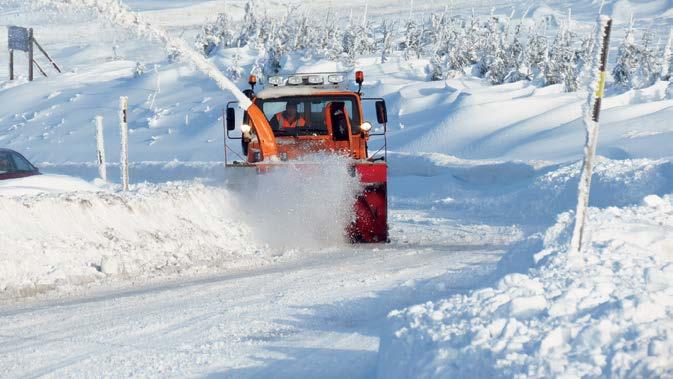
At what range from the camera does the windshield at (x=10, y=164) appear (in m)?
15.6

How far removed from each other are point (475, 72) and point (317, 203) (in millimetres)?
23978

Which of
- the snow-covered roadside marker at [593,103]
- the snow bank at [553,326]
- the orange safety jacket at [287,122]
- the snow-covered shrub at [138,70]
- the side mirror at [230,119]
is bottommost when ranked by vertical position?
the snow-covered shrub at [138,70]

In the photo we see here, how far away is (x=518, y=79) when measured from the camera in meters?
34.7

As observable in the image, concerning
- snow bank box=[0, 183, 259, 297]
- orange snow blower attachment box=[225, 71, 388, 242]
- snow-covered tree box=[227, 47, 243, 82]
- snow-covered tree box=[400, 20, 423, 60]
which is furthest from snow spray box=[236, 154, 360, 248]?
snow-covered tree box=[400, 20, 423, 60]

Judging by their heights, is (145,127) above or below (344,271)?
below

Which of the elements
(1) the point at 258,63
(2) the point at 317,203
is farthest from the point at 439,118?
(2) the point at 317,203

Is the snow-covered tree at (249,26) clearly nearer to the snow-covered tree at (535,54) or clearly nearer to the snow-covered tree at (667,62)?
the snow-covered tree at (535,54)

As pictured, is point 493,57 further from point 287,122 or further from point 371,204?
point 371,204

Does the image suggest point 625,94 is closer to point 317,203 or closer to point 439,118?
point 439,118

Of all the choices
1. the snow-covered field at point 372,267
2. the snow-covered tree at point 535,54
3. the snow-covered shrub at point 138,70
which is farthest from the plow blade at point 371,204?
the snow-covered shrub at point 138,70

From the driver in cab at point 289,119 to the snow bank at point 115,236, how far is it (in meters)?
1.32

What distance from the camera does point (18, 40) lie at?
1841 inches

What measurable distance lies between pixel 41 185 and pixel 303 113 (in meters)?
3.77

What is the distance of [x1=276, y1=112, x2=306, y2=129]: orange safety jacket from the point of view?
14.5 m
